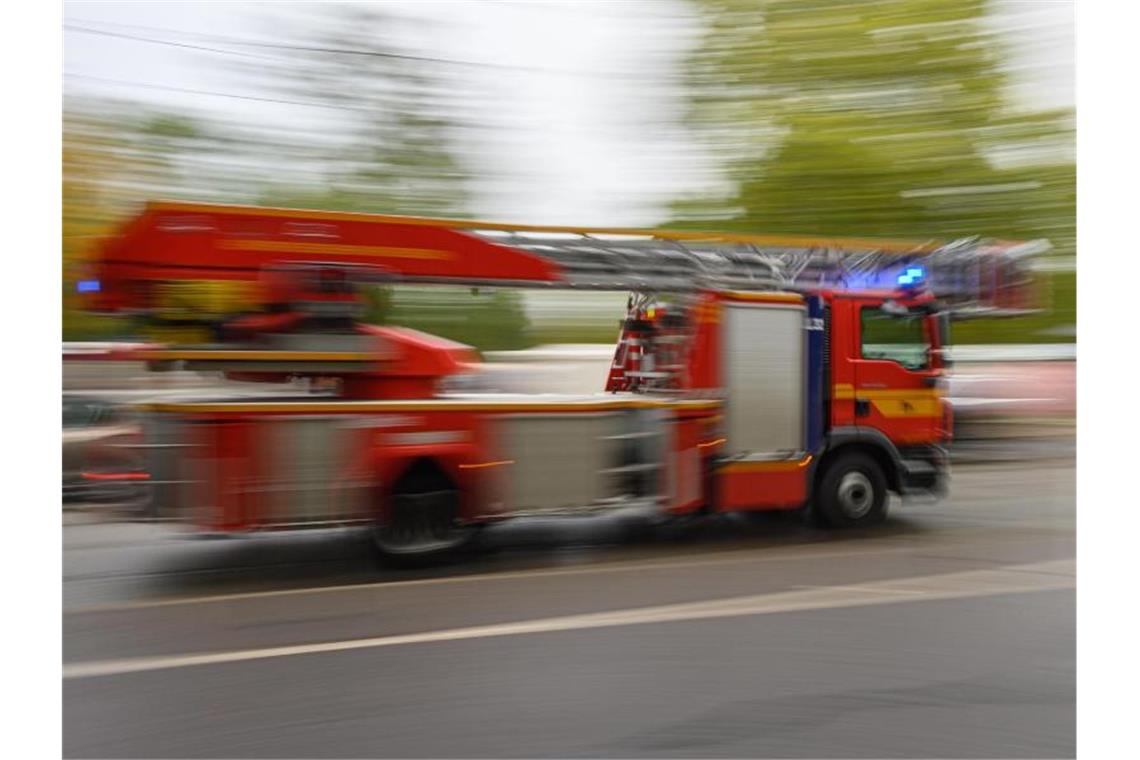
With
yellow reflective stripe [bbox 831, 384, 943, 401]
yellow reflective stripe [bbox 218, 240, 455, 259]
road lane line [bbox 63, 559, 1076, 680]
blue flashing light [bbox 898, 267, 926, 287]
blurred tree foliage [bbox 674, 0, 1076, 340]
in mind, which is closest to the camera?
road lane line [bbox 63, 559, 1076, 680]

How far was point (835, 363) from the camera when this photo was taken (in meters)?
7.93

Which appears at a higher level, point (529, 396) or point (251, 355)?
point (251, 355)

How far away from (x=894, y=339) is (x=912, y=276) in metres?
0.61

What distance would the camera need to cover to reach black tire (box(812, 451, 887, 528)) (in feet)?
26.1

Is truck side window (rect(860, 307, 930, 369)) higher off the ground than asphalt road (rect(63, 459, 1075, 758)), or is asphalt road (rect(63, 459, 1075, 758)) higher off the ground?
truck side window (rect(860, 307, 930, 369))

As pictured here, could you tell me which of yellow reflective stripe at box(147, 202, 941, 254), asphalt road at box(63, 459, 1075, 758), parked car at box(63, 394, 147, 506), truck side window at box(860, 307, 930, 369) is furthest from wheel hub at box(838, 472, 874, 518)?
parked car at box(63, 394, 147, 506)

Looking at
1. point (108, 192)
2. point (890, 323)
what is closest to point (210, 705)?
point (890, 323)

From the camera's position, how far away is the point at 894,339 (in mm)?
8016

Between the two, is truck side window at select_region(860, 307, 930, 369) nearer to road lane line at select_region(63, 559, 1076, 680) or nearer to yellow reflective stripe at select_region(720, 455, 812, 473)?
yellow reflective stripe at select_region(720, 455, 812, 473)

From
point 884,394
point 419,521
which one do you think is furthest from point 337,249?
point 884,394

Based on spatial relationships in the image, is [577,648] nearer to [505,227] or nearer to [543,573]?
[543,573]

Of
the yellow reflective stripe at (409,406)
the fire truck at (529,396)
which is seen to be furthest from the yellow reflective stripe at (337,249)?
the yellow reflective stripe at (409,406)

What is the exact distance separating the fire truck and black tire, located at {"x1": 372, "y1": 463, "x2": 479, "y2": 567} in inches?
0.6

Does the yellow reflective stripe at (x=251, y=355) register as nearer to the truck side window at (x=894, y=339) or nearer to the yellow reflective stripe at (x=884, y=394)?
the yellow reflective stripe at (x=884, y=394)
